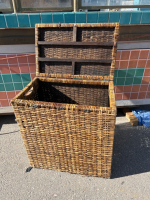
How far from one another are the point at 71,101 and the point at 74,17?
1.04 meters

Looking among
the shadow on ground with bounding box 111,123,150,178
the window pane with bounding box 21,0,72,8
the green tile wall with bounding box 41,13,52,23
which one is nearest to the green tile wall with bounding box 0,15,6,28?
the window pane with bounding box 21,0,72,8

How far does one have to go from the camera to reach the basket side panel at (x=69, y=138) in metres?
1.14

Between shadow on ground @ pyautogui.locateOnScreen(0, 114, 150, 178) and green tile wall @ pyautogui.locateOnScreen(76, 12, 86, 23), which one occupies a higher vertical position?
green tile wall @ pyautogui.locateOnScreen(76, 12, 86, 23)

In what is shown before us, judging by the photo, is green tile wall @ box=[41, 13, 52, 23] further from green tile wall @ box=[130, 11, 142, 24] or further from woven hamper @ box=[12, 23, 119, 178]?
green tile wall @ box=[130, 11, 142, 24]

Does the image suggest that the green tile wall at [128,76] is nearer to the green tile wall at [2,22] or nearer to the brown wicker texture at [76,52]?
the brown wicker texture at [76,52]

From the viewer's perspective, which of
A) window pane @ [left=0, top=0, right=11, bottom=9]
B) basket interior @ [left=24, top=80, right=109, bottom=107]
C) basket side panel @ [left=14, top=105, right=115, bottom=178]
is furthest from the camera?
window pane @ [left=0, top=0, right=11, bottom=9]

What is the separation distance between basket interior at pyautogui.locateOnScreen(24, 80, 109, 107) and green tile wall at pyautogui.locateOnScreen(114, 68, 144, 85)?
1.97 feet

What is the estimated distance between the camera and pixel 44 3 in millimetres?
1870

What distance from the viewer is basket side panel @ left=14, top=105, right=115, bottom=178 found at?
1.14 meters

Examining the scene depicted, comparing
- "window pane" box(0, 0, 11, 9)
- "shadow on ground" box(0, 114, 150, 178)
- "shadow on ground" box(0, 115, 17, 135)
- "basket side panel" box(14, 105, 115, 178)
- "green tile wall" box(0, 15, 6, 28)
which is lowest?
"shadow on ground" box(0, 115, 17, 135)

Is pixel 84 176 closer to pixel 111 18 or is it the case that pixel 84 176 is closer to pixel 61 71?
pixel 61 71

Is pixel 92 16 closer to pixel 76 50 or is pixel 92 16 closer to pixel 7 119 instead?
pixel 76 50

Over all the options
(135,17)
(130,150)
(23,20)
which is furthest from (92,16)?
(130,150)

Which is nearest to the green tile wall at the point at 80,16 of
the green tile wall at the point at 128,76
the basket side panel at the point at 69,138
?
the green tile wall at the point at 128,76
